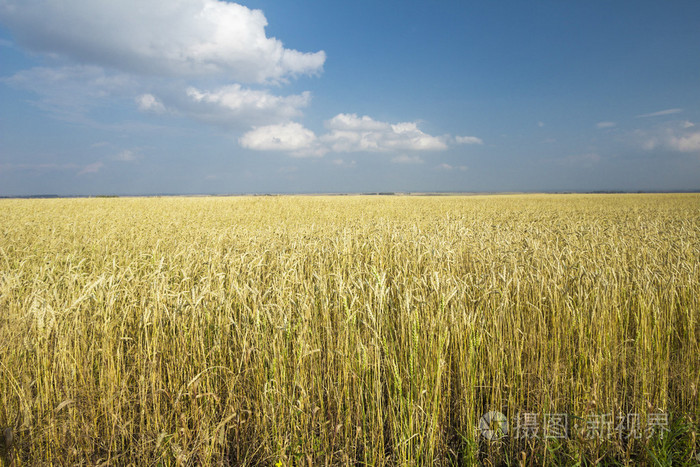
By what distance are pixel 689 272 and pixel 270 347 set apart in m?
4.35

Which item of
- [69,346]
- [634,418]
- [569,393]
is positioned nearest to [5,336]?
[69,346]

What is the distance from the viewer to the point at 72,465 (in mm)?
1867

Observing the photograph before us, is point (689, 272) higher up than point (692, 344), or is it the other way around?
point (689, 272)

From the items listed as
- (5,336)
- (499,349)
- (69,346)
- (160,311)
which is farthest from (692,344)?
(5,336)

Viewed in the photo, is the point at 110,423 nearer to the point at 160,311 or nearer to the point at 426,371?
the point at 160,311

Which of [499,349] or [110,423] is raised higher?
[499,349]

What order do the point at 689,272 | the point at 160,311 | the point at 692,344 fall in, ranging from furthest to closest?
the point at 689,272 < the point at 692,344 < the point at 160,311

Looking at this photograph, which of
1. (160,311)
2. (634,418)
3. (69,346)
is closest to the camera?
(634,418)

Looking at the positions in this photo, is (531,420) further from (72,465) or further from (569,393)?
(72,465)

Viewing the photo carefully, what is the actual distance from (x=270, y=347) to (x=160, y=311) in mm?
873

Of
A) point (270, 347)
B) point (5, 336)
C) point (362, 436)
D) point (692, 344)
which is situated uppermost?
point (5, 336)

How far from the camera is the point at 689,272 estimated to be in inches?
140

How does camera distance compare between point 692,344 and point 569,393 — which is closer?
point 569,393

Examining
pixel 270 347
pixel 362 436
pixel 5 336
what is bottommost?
pixel 362 436
